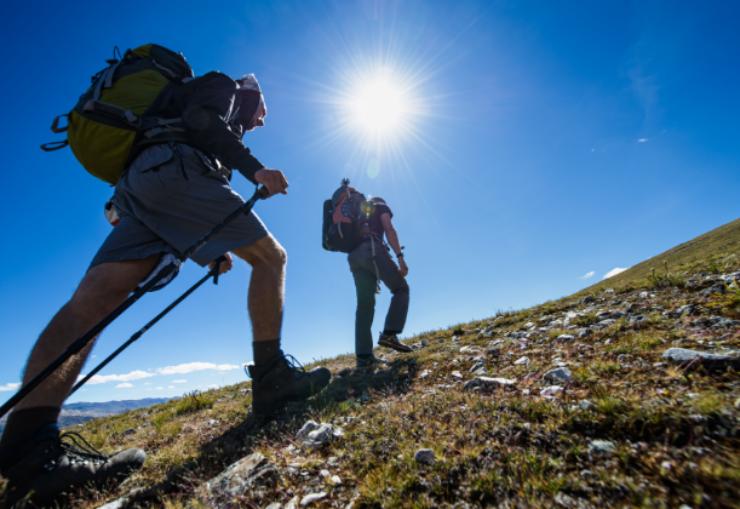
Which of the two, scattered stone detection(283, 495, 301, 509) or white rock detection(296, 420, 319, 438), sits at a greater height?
white rock detection(296, 420, 319, 438)

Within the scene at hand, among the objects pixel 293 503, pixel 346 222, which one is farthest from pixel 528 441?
pixel 346 222

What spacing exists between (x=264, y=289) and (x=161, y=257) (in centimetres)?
123

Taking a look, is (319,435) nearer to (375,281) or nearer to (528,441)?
(528,441)

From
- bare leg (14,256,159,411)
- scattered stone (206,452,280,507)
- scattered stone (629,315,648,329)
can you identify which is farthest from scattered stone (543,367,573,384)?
bare leg (14,256,159,411)

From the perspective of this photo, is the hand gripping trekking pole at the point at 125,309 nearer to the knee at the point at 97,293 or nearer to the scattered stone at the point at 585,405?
the knee at the point at 97,293

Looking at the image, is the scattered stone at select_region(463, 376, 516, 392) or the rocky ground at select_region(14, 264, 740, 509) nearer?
the rocky ground at select_region(14, 264, 740, 509)

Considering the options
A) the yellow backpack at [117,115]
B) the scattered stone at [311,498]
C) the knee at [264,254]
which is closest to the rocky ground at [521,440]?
the scattered stone at [311,498]

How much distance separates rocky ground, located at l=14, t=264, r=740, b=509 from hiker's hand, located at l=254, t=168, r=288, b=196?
8.74 feet

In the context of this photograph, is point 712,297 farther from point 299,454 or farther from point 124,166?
point 124,166

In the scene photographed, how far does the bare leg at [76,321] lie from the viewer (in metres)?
3.01

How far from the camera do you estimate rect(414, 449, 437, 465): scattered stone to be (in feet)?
7.23

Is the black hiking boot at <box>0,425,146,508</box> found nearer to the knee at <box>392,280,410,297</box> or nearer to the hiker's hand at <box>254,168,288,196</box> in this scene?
the hiker's hand at <box>254,168,288,196</box>

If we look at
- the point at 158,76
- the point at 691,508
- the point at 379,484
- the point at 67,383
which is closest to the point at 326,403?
the point at 379,484

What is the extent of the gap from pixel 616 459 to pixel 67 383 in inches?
170
